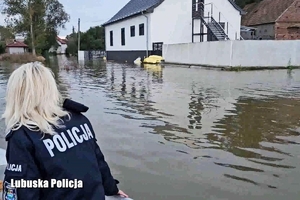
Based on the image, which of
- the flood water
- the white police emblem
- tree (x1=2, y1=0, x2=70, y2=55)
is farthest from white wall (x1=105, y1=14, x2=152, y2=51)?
the white police emblem

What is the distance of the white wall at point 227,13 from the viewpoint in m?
29.1

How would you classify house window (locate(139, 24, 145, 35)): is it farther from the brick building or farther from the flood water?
the flood water

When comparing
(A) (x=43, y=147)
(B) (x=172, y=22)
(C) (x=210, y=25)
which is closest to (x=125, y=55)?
(B) (x=172, y=22)

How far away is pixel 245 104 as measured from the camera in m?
8.47

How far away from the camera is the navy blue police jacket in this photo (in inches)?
71.4

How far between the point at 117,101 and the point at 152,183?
5321 mm

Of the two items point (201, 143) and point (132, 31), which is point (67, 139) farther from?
point (132, 31)

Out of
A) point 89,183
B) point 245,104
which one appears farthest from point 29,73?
point 245,104

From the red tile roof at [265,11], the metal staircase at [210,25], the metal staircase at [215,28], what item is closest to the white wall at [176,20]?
the metal staircase at [210,25]

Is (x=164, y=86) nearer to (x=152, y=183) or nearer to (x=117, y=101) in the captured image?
(x=117, y=101)

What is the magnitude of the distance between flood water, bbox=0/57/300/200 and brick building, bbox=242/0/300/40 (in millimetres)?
27437

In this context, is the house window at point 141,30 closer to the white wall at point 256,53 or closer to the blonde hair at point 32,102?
the white wall at point 256,53

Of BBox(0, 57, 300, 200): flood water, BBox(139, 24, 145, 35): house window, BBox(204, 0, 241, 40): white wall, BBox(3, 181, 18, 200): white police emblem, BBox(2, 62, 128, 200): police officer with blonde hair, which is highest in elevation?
BBox(204, 0, 241, 40): white wall

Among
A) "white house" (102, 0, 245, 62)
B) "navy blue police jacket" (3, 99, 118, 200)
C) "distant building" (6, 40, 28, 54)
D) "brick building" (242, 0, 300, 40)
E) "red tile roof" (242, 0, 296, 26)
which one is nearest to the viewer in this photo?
"navy blue police jacket" (3, 99, 118, 200)
